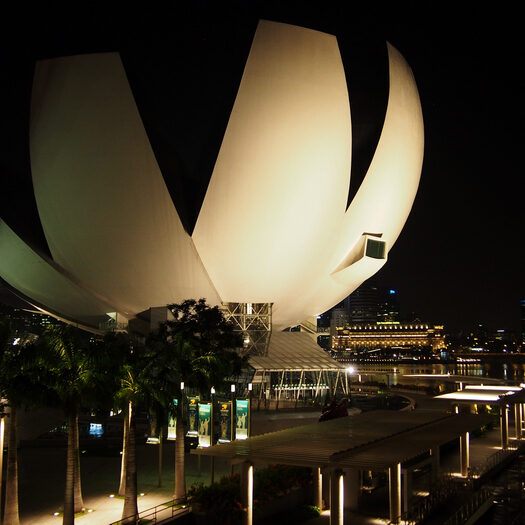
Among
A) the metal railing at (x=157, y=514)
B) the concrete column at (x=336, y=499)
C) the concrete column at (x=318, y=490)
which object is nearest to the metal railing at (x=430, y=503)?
the concrete column at (x=318, y=490)

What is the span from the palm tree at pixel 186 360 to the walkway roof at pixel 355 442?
2102 millimetres

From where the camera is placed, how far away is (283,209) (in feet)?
102

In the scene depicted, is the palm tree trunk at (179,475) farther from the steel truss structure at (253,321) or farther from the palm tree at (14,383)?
the steel truss structure at (253,321)

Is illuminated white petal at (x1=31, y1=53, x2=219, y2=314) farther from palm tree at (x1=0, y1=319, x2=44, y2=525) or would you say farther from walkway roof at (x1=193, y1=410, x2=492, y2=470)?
palm tree at (x1=0, y1=319, x2=44, y2=525)

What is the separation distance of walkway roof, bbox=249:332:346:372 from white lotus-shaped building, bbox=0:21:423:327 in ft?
7.17

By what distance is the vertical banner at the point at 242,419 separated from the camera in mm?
15805

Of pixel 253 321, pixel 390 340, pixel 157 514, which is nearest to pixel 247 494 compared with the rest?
pixel 157 514

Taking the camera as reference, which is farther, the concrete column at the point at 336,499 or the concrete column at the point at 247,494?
the concrete column at the point at 247,494

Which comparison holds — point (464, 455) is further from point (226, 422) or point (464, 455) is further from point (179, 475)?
point (179, 475)

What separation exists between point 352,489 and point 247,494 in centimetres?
300

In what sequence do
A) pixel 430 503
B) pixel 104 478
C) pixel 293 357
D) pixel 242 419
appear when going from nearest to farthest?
pixel 430 503, pixel 242 419, pixel 104 478, pixel 293 357

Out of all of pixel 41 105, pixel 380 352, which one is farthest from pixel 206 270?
pixel 380 352

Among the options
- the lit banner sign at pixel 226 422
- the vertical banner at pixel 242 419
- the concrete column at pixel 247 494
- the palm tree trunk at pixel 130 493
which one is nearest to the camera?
the concrete column at pixel 247 494

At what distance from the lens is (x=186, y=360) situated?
47.9ft
